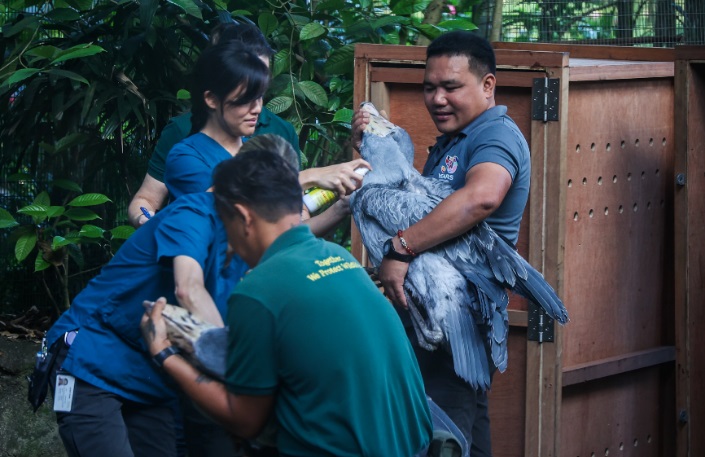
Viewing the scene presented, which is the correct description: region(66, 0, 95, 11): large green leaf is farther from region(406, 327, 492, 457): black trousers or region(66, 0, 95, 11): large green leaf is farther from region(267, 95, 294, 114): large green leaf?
region(406, 327, 492, 457): black trousers

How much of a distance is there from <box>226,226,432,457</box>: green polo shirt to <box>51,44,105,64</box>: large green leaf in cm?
249

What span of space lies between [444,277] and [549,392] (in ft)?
3.39

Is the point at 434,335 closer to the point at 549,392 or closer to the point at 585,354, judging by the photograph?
the point at 549,392

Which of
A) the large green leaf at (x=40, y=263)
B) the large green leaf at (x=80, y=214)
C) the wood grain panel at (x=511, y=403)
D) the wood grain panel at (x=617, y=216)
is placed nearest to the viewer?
the wood grain panel at (x=511, y=403)

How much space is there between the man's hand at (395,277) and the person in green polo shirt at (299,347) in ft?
2.77

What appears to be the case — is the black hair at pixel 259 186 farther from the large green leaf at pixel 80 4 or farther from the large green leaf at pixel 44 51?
the large green leaf at pixel 80 4

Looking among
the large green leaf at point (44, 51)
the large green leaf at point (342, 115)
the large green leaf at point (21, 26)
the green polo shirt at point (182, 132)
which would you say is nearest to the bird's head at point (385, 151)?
the green polo shirt at point (182, 132)

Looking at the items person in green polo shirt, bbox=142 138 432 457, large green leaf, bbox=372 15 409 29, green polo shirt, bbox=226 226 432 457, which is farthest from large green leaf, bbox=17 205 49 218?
green polo shirt, bbox=226 226 432 457

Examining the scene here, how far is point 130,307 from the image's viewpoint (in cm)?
276

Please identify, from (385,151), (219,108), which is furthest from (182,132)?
(385,151)

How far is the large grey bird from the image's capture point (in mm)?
3045

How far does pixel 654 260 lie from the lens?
177 inches

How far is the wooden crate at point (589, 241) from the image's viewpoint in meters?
3.83

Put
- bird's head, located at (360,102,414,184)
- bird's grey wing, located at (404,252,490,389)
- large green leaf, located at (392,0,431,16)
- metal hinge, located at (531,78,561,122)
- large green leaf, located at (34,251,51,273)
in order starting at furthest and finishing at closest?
large green leaf, located at (392,0,431,16) → large green leaf, located at (34,251,51,273) → metal hinge, located at (531,78,561,122) → bird's head, located at (360,102,414,184) → bird's grey wing, located at (404,252,490,389)
